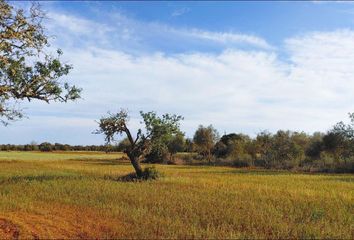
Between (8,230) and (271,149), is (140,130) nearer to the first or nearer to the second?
(8,230)

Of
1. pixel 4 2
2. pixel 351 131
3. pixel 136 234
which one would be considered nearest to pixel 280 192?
pixel 136 234

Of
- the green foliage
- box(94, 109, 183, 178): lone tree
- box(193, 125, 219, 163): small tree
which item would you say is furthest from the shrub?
the green foliage

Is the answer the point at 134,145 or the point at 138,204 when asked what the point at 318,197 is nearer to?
the point at 138,204

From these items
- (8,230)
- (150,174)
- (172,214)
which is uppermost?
(150,174)

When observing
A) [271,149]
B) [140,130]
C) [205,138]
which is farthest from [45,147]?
[140,130]

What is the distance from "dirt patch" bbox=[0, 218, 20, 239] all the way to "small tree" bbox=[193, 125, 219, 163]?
81263mm

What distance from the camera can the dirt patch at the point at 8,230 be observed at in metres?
13.7

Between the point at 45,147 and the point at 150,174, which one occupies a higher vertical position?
the point at 45,147

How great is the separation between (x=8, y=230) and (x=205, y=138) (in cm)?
8261

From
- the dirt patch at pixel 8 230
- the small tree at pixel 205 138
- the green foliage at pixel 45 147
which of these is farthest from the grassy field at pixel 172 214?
the green foliage at pixel 45 147

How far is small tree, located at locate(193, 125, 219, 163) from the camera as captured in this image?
315 ft

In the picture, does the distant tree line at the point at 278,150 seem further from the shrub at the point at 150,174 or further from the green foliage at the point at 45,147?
the green foliage at the point at 45,147

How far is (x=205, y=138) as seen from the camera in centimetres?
Result: 9600

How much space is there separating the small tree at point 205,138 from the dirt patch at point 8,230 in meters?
81.3
